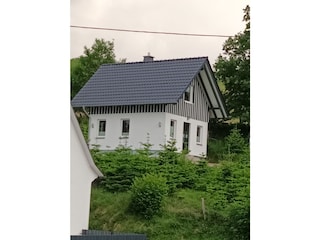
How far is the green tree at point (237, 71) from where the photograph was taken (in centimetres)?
261

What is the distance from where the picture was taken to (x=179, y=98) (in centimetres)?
262

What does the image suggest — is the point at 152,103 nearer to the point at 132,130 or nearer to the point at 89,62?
the point at 132,130

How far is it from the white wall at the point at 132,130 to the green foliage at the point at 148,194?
131mm

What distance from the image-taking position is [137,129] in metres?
2.61

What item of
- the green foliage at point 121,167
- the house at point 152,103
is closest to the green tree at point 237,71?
the house at point 152,103

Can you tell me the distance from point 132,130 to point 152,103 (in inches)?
5.3

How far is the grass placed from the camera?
2.53m

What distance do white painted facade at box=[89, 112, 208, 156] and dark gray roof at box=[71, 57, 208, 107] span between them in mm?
56

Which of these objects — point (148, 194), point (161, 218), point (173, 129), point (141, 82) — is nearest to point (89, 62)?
point (141, 82)

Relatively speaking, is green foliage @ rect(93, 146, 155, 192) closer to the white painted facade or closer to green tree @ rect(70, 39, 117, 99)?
the white painted facade

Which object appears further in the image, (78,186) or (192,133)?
(192,133)

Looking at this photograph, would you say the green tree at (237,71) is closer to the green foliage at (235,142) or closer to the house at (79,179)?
the green foliage at (235,142)
